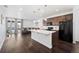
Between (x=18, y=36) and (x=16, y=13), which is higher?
(x=16, y=13)

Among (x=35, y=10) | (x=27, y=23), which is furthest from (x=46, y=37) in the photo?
(x=35, y=10)

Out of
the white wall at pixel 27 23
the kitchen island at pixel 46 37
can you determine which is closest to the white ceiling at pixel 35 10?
the white wall at pixel 27 23

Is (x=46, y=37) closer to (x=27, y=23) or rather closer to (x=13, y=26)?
(x=27, y=23)

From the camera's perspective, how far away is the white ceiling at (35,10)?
8.68 ft

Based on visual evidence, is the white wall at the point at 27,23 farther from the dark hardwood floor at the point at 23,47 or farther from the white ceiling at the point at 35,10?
the dark hardwood floor at the point at 23,47

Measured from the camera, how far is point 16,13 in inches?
106

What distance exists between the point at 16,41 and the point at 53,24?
4.04 feet

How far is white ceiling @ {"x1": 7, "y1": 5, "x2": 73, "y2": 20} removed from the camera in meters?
2.65

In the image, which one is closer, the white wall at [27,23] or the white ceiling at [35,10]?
the white ceiling at [35,10]

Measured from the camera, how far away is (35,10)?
2760 mm

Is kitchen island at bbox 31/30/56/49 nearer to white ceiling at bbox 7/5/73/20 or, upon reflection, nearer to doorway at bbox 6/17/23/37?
doorway at bbox 6/17/23/37
